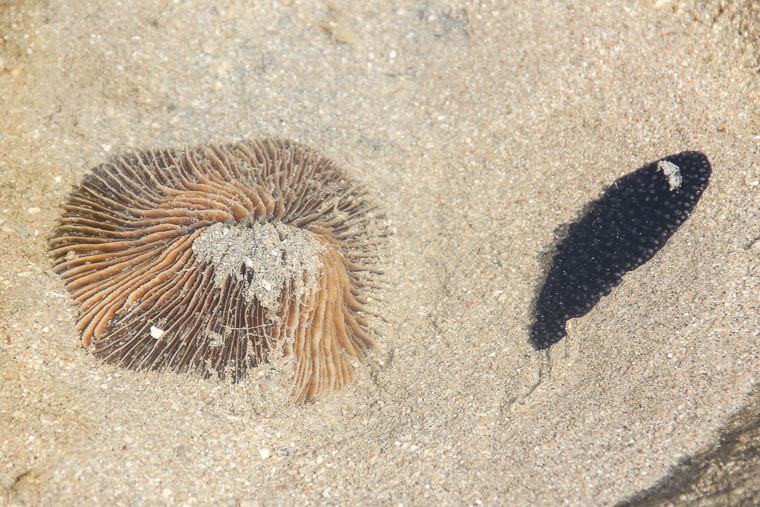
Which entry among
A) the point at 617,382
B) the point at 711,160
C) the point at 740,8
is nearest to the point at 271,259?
the point at 617,382

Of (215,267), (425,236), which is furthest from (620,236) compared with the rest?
(215,267)

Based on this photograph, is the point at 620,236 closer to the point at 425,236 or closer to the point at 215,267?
the point at 425,236

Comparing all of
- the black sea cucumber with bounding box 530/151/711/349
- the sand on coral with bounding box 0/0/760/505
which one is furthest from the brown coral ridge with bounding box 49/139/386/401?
the black sea cucumber with bounding box 530/151/711/349

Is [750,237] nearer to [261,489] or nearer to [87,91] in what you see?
[261,489]

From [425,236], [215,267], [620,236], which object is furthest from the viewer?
[425,236]

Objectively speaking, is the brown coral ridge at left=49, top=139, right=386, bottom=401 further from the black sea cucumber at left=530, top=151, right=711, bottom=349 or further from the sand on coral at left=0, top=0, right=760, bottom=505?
the black sea cucumber at left=530, top=151, right=711, bottom=349
